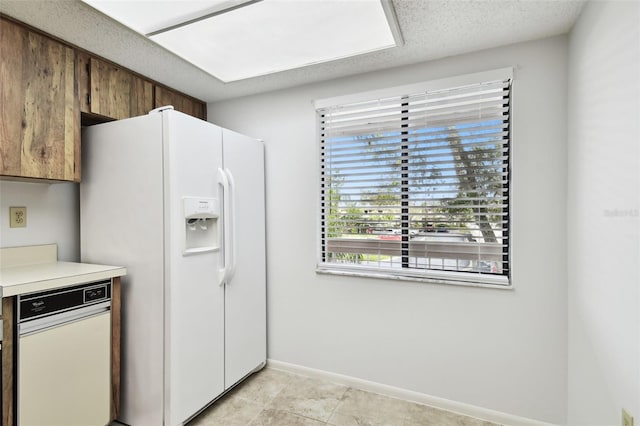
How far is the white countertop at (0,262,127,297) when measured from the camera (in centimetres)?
145

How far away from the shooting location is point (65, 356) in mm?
1624

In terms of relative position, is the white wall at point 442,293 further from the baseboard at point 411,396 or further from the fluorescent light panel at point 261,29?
the fluorescent light panel at point 261,29

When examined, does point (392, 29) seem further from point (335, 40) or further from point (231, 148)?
point (231, 148)

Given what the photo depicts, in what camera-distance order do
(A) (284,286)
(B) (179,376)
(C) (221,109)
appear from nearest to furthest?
(B) (179,376) < (A) (284,286) < (C) (221,109)

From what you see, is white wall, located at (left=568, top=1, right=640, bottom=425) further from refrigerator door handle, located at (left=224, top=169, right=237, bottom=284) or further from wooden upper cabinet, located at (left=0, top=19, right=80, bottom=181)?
wooden upper cabinet, located at (left=0, top=19, right=80, bottom=181)

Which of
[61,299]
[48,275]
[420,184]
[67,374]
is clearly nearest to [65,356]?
[67,374]

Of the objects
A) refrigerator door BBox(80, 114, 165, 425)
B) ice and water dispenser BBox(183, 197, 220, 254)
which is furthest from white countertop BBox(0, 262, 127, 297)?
ice and water dispenser BBox(183, 197, 220, 254)

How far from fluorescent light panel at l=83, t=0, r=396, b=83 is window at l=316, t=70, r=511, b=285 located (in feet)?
1.77

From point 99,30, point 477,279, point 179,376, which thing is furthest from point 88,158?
point 477,279

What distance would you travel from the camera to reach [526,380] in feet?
6.37

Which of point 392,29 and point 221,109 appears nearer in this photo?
point 392,29

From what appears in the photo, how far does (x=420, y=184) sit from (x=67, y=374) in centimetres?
226

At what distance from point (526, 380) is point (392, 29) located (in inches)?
84.3

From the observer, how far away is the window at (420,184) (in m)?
2.05
